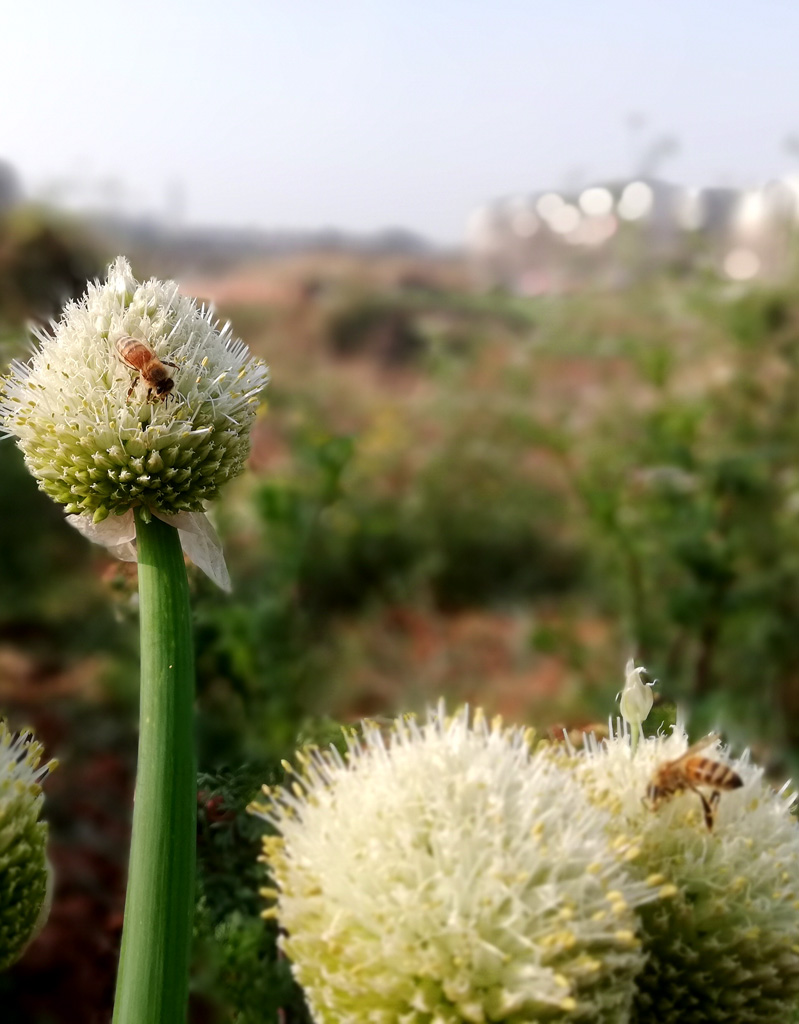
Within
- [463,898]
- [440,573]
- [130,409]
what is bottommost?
[463,898]

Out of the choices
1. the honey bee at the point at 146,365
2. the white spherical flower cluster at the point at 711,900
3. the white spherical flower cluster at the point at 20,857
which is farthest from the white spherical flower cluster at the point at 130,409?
the white spherical flower cluster at the point at 711,900

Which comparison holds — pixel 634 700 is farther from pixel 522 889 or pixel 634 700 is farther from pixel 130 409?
pixel 130 409

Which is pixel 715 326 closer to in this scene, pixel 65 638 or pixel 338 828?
pixel 65 638

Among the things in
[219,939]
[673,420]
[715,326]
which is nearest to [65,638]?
[673,420]

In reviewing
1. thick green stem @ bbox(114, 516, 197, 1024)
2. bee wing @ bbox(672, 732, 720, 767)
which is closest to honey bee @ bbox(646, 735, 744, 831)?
bee wing @ bbox(672, 732, 720, 767)

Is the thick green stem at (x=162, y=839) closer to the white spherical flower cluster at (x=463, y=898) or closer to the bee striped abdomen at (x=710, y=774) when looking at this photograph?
the white spherical flower cluster at (x=463, y=898)

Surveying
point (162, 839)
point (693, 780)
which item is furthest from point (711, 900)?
point (162, 839)

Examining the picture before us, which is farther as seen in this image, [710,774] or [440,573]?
[440,573]

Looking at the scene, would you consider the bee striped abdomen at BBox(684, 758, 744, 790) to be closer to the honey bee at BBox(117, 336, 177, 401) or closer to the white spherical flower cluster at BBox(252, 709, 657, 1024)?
the white spherical flower cluster at BBox(252, 709, 657, 1024)
